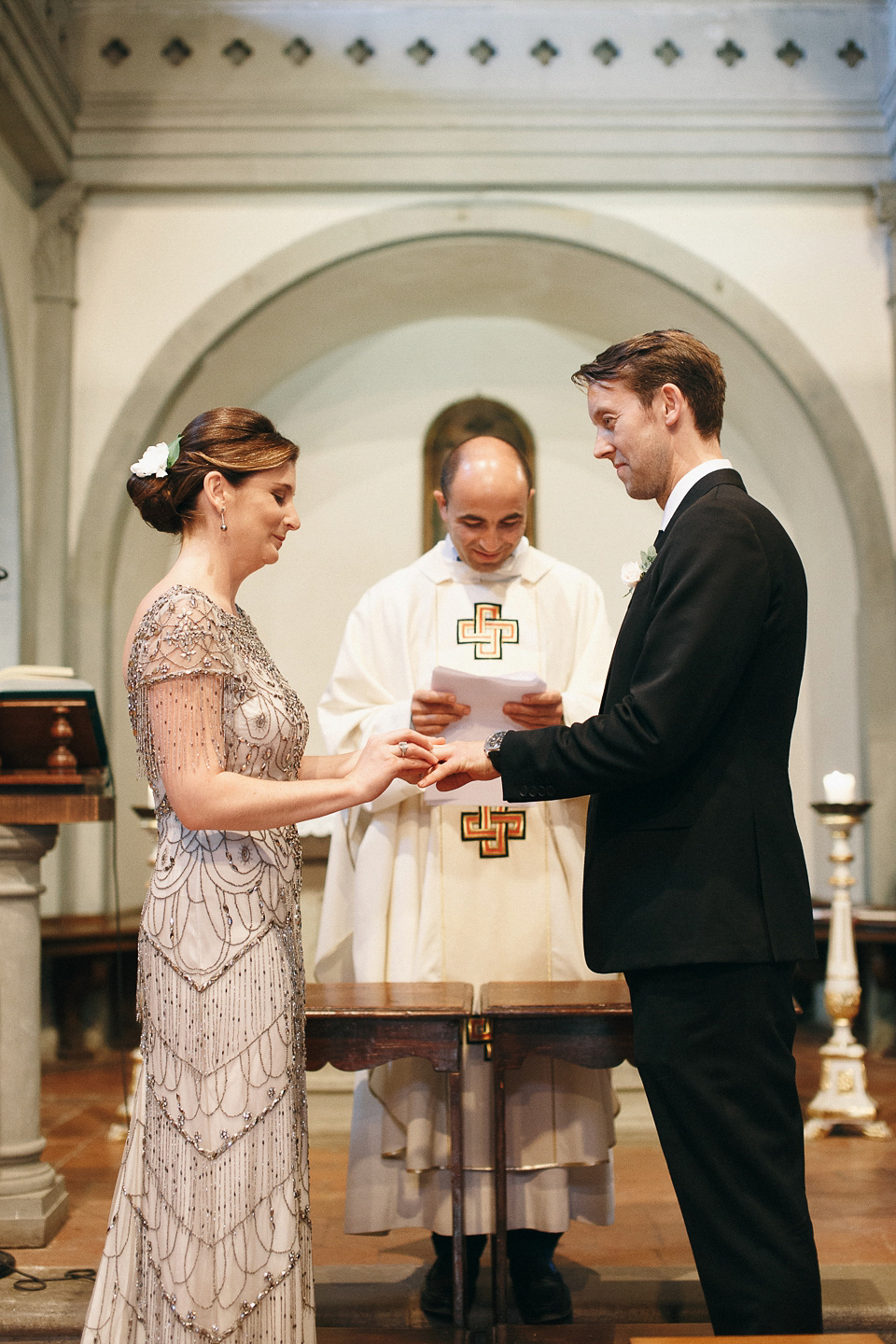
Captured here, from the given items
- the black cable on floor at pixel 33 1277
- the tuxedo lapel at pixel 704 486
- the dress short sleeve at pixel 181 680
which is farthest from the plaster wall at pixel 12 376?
the tuxedo lapel at pixel 704 486

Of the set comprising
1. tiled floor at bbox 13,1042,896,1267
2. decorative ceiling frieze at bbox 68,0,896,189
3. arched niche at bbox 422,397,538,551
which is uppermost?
decorative ceiling frieze at bbox 68,0,896,189

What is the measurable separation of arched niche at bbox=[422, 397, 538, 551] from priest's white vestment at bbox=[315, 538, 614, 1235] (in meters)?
3.66

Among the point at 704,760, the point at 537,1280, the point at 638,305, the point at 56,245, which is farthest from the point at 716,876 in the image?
the point at 56,245

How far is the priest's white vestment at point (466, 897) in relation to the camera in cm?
299

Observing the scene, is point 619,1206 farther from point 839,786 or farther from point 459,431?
point 459,431

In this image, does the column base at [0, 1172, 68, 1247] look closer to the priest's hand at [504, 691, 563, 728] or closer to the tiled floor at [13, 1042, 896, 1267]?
the tiled floor at [13, 1042, 896, 1267]

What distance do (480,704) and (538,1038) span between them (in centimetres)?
75

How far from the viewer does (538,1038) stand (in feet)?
8.94

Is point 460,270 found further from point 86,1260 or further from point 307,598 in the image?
point 86,1260

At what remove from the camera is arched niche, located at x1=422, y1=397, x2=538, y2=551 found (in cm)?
709

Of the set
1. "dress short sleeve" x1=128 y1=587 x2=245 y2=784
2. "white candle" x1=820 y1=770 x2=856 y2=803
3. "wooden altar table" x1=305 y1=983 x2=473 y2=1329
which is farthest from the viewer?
"white candle" x1=820 y1=770 x2=856 y2=803

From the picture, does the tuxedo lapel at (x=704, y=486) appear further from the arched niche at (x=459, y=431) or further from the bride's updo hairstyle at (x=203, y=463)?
the arched niche at (x=459, y=431)

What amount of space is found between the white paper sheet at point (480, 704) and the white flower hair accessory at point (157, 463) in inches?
30.0

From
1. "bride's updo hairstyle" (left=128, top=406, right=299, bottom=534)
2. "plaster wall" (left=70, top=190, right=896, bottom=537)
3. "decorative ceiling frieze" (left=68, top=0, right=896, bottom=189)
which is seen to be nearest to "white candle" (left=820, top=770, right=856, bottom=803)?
"plaster wall" (left=70, top=190, right=896, bottom=537)
